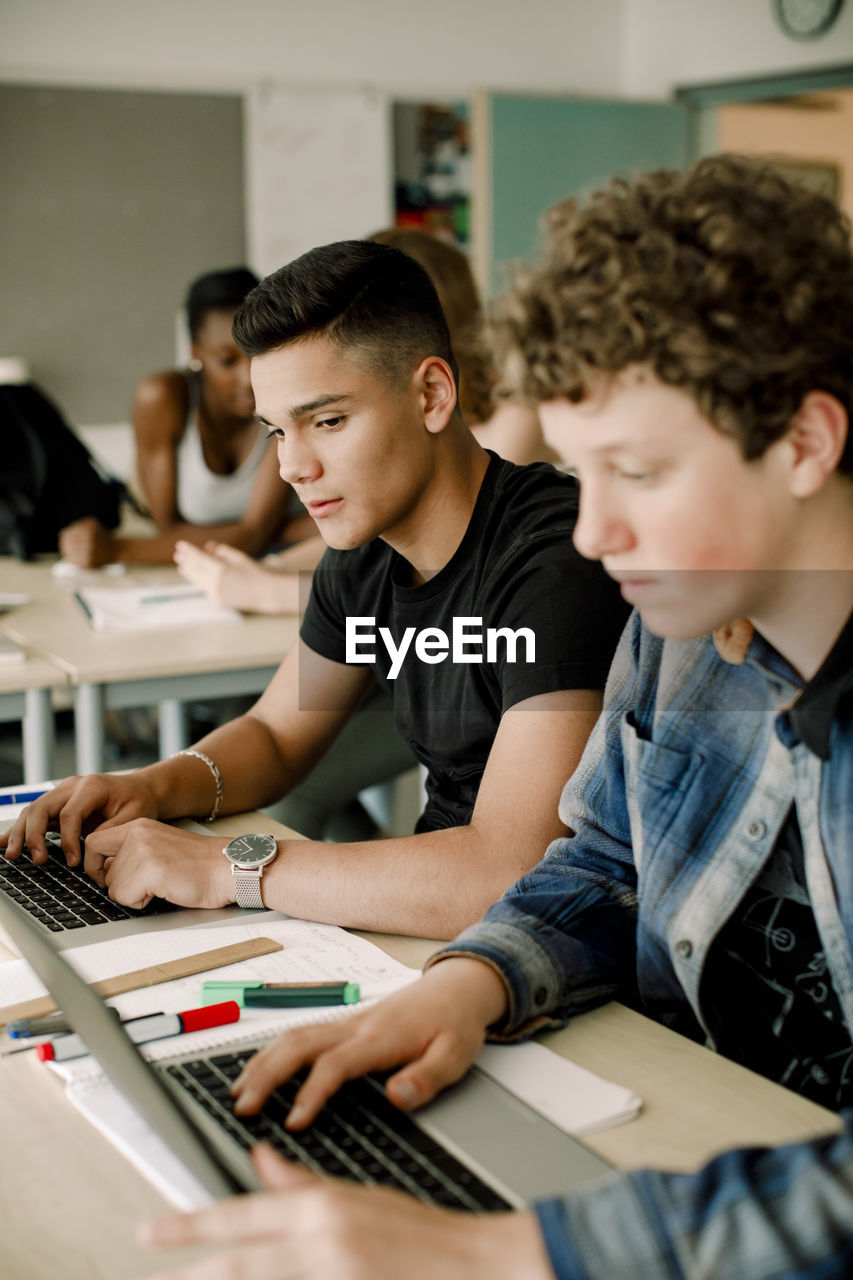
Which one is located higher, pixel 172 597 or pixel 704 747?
pixel 704 747

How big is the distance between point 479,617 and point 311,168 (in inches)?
162

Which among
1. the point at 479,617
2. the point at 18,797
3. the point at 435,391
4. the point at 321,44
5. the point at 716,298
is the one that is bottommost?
the point at 18,797

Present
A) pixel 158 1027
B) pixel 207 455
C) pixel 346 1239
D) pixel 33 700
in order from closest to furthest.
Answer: pixel 346 1239
pixel 158 1027
pixel 33 700
pixel 207 455

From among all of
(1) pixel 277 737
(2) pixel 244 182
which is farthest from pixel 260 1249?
(2) pixel 244 182

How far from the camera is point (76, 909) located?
120 cm

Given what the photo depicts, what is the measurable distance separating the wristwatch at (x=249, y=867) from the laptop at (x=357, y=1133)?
12.4 inches

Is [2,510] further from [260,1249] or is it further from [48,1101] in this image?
[260,1249]

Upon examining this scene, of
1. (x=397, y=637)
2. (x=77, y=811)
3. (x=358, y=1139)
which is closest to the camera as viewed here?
(x=358, y=1139)

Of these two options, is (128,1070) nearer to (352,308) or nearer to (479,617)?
(479,617)

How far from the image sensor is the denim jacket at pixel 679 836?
0.88 meters

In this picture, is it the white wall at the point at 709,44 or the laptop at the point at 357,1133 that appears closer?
the laptop at the point at 357,1133

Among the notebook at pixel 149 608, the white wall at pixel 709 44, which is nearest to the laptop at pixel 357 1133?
the notebook at pixel 149 608

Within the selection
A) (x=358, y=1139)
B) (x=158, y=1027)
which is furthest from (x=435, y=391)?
(x=358, y=1139)

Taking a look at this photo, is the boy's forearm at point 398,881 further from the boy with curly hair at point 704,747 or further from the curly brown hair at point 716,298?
the curly brown hair at point 716,298
